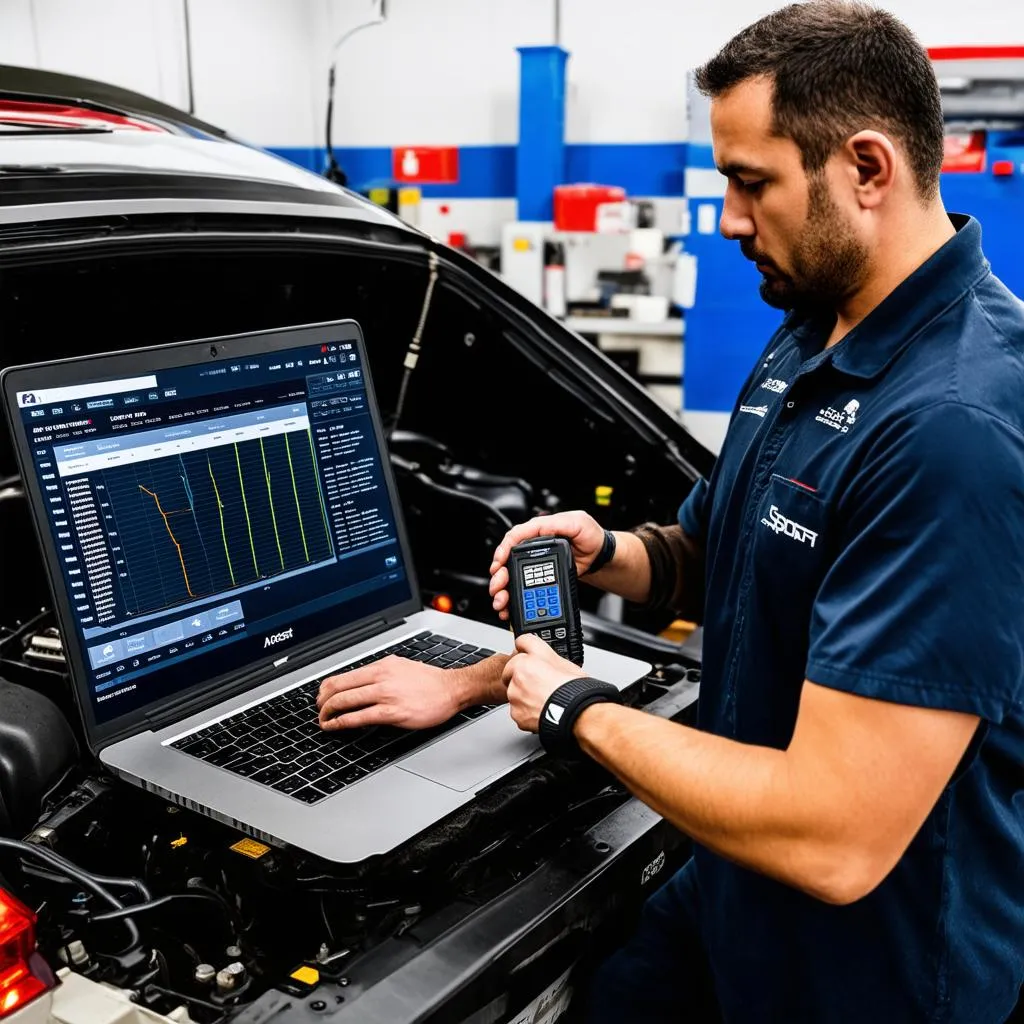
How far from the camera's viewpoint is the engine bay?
955 millimetres

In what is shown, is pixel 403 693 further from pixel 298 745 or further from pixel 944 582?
pixel 944 582

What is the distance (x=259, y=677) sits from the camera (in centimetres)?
129

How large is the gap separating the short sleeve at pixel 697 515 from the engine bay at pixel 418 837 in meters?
0.22

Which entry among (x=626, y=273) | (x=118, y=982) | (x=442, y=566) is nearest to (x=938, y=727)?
(x=118, y=982)

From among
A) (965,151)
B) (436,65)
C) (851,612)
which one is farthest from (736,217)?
(436,65)

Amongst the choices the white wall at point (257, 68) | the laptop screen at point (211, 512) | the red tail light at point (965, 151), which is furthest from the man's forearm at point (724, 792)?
the white wall at point (257, 68)

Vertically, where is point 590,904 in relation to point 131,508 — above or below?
below

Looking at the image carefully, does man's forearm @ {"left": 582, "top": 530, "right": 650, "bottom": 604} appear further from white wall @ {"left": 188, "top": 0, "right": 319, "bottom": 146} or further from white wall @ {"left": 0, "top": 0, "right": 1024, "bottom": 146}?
white wall @ {"left": 188, "top": 0, "right": 319, "bottom": 146}

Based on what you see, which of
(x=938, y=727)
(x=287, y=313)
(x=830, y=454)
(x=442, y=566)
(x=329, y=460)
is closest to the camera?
(x=938, y=727)

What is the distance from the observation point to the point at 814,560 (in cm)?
98

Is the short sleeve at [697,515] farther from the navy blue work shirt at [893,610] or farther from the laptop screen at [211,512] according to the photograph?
the laptop screen at [211,512]

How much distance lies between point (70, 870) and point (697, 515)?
82 centimetres

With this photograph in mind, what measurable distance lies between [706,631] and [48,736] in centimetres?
70

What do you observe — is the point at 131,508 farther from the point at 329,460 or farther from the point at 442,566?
the point at 442,566
